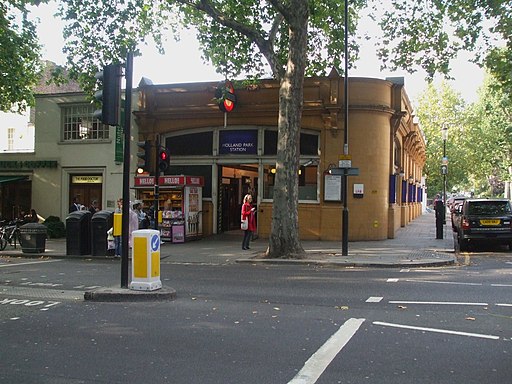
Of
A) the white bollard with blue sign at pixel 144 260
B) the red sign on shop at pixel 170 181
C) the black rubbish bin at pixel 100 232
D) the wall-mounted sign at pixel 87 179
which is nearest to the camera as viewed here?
the white bollard with blue sign at pixel 144 260

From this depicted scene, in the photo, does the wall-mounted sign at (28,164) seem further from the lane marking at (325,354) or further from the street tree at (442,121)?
the street tree at (442,121)

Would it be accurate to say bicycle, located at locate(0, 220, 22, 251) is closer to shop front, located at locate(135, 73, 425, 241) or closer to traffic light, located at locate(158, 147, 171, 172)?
shop front, located at locate(135, 73, 425, 241)

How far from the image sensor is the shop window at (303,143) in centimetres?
1958

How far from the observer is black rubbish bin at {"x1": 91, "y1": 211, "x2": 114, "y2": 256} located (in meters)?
15.7

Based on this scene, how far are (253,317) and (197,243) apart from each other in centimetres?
1207

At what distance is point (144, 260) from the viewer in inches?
336

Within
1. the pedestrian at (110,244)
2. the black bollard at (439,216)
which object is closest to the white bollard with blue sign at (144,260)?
the pedestrian at (110,244)

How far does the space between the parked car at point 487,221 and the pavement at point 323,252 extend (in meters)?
0.84

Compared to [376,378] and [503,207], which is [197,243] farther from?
[376,378]

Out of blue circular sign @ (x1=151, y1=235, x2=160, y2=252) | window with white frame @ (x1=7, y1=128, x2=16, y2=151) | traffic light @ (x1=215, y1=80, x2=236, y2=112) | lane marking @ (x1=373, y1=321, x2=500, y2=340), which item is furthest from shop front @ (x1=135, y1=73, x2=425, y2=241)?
window with white frame @ (x1=7, y1=128, x2=16, y2=151)

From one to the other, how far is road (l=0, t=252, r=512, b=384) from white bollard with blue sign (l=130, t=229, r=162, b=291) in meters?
0.60

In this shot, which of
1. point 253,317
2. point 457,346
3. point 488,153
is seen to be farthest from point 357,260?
point 488,153

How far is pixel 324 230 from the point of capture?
746 inches

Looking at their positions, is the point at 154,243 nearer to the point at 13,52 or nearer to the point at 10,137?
the point at 13,52
